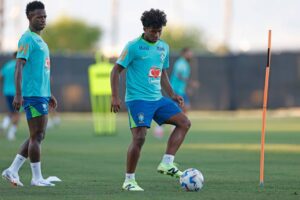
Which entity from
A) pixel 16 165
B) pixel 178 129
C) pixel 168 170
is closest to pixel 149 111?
pixel 178 129

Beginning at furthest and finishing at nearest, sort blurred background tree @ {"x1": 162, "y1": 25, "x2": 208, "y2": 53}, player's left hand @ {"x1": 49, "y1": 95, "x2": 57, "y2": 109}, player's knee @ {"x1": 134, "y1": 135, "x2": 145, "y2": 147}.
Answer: blurred background tree @ {"x1": 162, "y1": 25, "x2": 208, "y2": 53} < player's left hand @ {"x1": 49, "y1": 95, "x2": 57, "y2": 109} < player's knee @ {"x1": 134, "y1": 135, "x2": 145, "y2": 147}

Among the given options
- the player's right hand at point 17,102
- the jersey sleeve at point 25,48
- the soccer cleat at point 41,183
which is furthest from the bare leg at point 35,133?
the jersey sleeve at point 25,48

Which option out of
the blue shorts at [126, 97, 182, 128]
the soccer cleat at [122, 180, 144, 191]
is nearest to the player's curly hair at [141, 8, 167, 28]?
the blue shorts at [126, 97, 182, 128]

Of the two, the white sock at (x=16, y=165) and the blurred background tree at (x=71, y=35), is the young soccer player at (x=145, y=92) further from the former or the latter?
the blurred background tree at (x=71, y=35)

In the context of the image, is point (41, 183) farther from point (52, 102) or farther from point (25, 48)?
point (25, 48)

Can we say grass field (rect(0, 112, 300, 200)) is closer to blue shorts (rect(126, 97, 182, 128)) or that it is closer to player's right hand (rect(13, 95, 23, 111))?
blue shorts (rect(126, 97, 182, 128))

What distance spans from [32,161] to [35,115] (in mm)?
630

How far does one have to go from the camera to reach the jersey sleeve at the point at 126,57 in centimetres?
1152

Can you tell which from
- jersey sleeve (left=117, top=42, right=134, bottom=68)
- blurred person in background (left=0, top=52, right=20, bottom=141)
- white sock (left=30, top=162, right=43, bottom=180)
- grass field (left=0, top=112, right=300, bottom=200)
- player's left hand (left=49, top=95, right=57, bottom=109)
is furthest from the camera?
blurred person in background (left=0, top=52, right=20, bottom=141)

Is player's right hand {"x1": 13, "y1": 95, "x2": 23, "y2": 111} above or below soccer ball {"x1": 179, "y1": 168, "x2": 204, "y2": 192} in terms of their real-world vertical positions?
above

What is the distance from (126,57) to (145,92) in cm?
51

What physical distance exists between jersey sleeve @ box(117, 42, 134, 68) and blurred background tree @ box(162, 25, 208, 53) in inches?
3228

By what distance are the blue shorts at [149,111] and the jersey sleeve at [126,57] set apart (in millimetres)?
503

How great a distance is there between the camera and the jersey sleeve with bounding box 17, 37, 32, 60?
11.8 m
